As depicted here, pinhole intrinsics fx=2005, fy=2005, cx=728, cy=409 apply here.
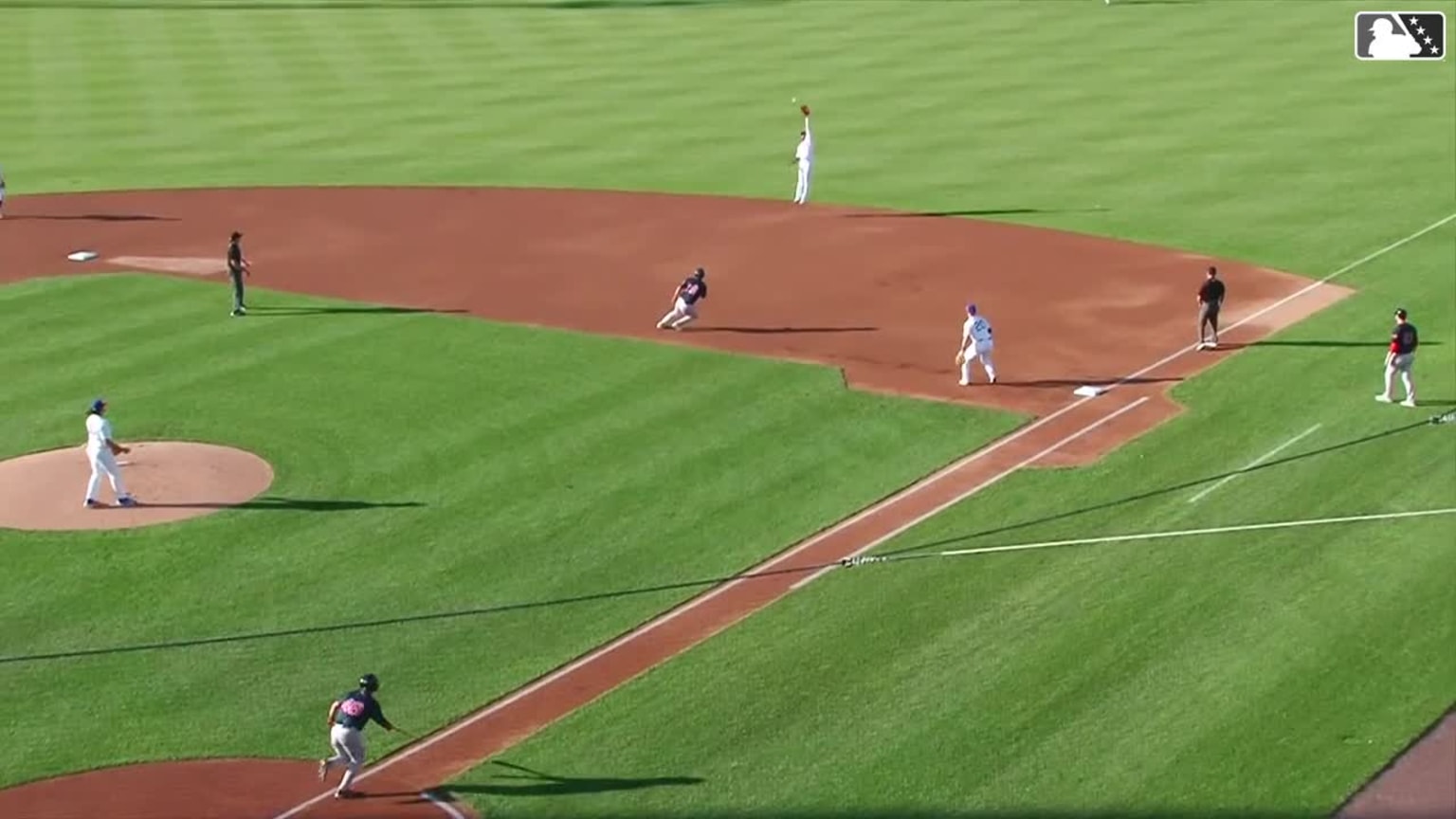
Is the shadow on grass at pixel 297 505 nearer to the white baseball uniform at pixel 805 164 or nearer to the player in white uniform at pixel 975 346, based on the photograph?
the player in white uniform at pixel 975 346

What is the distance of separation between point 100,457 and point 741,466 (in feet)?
28.3

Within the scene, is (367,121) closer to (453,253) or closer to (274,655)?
(453,253)

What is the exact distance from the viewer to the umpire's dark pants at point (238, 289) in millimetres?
36312

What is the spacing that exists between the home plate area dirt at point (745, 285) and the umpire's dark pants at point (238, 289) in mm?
325

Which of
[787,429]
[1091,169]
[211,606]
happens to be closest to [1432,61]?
[1091,169]

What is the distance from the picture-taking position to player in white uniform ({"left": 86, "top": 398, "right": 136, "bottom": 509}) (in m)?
26.2

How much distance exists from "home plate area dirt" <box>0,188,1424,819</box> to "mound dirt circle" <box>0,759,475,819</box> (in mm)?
977

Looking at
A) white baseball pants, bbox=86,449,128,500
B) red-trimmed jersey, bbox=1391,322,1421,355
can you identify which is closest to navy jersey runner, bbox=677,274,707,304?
white baseball pants, bbox=86,449,128,500

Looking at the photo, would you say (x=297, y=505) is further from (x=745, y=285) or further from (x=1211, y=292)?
(x=1211, y=292)

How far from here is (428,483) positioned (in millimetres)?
27609

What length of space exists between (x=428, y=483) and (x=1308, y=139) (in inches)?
1247

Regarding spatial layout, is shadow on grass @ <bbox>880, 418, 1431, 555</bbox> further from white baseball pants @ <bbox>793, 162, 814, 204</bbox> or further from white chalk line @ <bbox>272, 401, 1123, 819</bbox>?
white baseball pants @ <bbox>793, 162, 814, 204</bbox>

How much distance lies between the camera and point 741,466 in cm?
2812

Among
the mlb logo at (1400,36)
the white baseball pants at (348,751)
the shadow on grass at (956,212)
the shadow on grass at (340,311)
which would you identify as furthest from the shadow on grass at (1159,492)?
the mlb logo at (1400,36)
